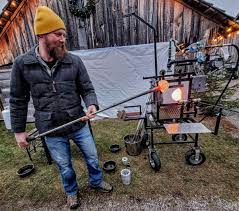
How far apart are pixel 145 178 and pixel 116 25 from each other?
5476 millimetres

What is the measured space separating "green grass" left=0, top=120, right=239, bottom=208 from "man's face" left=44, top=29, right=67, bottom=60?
8.45 ft

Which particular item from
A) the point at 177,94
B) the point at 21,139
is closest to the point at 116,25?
the point at 177,94

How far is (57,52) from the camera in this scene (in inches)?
99.7

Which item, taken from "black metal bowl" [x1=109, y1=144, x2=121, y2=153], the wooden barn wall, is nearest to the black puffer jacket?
"black metal bowl" [x1=109, y1=144, x2=121, y2=153]

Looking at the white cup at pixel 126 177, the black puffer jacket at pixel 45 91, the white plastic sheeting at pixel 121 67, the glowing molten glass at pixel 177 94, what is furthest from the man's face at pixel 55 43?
the white plastic sheeting at pixel 121 67

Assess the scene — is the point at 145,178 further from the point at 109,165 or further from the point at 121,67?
the point at 121,67

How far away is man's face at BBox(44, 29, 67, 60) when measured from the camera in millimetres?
2439

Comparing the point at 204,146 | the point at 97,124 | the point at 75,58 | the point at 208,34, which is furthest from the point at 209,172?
the point at 208,34

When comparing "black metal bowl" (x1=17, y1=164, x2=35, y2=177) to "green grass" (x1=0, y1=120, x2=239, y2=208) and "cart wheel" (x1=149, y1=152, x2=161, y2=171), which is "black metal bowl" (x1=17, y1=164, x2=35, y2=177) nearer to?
"green grass" (x1=0, y1=120, x2=239, y2=208)

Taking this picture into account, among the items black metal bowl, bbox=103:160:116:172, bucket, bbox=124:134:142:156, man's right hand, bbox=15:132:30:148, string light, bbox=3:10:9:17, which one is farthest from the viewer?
string light, bbox=3:10:9:17

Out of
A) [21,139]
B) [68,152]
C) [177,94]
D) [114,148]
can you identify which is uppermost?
[177,94]

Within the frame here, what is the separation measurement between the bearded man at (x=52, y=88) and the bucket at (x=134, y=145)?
170 centimetres

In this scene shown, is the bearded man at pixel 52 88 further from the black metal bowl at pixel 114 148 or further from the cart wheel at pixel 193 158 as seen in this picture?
the cart wheel at pixel 193 158

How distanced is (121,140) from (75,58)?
3.26 m
